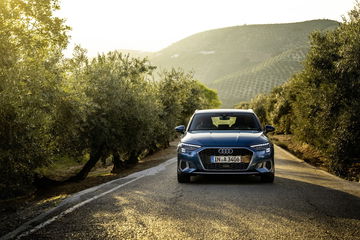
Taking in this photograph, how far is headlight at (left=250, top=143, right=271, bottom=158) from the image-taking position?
912 centimetres

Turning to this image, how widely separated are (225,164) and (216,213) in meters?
2.88

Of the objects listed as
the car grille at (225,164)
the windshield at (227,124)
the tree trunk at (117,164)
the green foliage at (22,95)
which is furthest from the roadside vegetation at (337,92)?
the green foliage at (22,95)

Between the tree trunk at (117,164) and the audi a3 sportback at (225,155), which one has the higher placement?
the audi a3 sportback at (225,155)

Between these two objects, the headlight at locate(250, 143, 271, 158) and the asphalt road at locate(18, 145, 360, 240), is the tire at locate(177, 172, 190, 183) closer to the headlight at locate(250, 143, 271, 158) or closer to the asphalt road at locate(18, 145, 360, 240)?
the asphalt road at locate(18, 145, 360, 240)

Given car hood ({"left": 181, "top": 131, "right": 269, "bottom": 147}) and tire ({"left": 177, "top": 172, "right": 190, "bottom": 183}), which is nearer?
car hood ({"left": 181, "top": 131, "right": 269, "bottom": 147})

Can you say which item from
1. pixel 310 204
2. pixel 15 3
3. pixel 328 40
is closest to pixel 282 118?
pixel 328 40

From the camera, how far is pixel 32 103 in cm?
1147

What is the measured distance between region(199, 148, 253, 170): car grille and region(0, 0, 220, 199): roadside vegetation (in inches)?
167

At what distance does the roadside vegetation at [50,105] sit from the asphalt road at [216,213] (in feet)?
10.6

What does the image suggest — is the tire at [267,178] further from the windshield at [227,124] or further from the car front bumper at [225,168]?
the windshield at [227,124]

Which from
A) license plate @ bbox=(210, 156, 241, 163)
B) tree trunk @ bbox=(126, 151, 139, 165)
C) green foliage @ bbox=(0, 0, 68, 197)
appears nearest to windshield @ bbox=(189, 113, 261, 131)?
license plate @ bbox=(210, 156, 241, 163)

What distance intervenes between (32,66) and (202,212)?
7.93 meters

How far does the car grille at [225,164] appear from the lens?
29.6 feet

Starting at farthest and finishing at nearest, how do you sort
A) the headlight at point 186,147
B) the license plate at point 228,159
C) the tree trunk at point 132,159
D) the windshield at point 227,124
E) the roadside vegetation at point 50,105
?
the tree trunk at point 132,159 → the windshield at point 227,124 → the roadside vegetation at point 50,105 → the headlight at point 186,147 → the license plate at point 228,159
